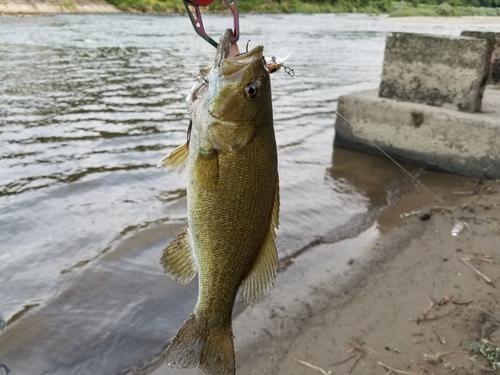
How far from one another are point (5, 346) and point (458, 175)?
6517mm

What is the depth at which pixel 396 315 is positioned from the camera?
4398mm

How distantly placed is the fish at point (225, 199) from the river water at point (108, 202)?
2.16 meters

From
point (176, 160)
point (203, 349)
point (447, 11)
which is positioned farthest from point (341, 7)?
point (203, 349)

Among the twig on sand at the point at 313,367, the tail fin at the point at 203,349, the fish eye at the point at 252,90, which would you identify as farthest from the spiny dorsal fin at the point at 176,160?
the twig on sand at the point at 313,367

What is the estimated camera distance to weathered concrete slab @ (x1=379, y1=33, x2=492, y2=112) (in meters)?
7.52

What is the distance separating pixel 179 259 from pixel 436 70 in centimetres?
673

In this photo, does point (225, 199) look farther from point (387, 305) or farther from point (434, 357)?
point (387, 305)

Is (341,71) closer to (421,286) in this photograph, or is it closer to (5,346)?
(421,286)

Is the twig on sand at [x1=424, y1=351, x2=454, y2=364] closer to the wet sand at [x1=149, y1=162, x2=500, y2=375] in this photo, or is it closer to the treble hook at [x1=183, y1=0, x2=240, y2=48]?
the wet sand at [x1=149, y1=162, x2=500, y2=375]

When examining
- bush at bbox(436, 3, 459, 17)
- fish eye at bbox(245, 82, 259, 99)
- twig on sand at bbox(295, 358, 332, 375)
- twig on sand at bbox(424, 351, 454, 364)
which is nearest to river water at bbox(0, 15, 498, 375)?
twig on sand at bbox(295, 358, 332, 375)

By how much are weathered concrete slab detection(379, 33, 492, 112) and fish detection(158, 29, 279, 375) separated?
6411 mm

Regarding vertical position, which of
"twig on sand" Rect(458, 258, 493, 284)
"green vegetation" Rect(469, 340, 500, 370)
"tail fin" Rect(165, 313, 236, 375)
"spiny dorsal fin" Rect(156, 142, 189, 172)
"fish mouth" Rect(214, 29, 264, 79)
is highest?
"fish mouth" Rect(214, 29, 264, 79)

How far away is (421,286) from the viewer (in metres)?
4.83

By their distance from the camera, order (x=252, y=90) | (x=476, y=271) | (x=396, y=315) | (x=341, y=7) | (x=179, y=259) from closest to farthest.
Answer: (x=252, y=90) → (x=179, y=259) → (x=396, y=315) → (x=476, y=271) → (x=341, y=7)
